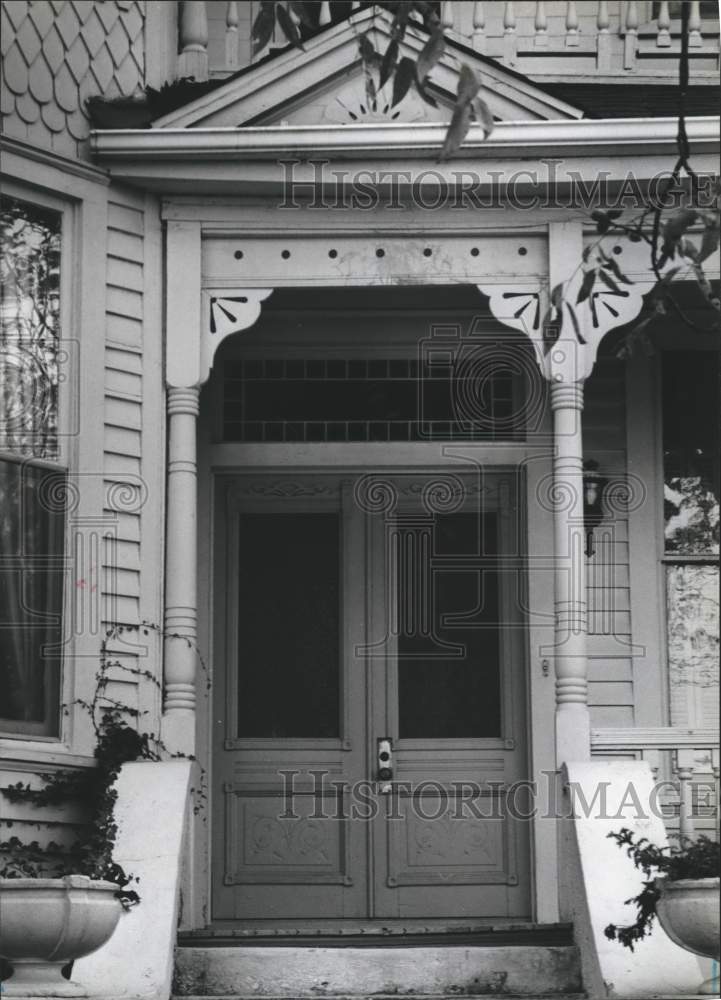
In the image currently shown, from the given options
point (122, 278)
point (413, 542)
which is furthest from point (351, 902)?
point (122, 278)

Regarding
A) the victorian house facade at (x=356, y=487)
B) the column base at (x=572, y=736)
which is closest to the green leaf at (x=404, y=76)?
the victorian house facade at (x=356, y=487)

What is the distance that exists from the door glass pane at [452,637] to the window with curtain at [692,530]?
0.99 metres

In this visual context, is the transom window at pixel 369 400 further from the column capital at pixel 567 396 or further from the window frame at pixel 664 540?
the column capital at pixel 567 396

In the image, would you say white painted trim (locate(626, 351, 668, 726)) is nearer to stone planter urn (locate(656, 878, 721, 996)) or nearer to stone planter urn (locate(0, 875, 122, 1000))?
stone planter urn (locate(656, 878, 721, 996))

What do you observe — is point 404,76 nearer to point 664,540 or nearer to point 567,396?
point 567,396

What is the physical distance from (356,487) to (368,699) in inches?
47.0

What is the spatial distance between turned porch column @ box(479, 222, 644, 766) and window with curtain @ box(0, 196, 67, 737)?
88.1 inches

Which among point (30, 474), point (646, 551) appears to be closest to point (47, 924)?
point (30, 474)

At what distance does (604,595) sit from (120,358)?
3.00 metres

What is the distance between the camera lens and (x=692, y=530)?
31.7 ft

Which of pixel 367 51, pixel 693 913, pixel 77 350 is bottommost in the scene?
pixel 693 913

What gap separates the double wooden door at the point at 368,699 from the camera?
9203mm

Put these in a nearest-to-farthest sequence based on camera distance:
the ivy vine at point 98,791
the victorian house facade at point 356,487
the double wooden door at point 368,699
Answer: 1. the ivy vine at point 98,791
2. the victorian house facade at point 356,487
3. the double wooden door at point 368,699

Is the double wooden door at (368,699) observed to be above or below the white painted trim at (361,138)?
below
